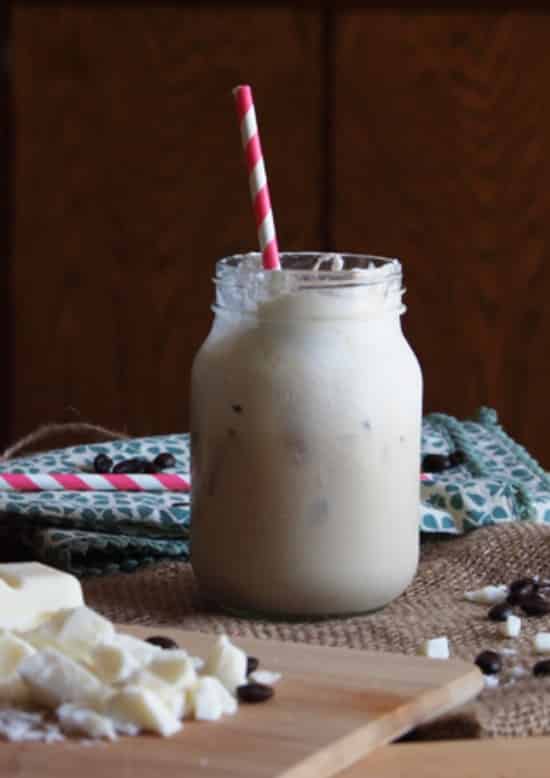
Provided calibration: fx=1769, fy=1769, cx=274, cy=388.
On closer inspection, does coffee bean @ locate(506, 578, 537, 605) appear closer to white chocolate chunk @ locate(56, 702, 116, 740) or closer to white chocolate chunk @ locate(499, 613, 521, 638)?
white chocolate chunk @ locate(499, 613, 521, 638)

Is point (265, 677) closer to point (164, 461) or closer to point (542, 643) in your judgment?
point (542, 643)

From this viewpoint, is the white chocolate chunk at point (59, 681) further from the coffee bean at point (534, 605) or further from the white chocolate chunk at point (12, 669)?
the coffee bean at point (534, 605)

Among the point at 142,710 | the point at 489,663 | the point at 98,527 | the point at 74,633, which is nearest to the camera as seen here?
the point at 142,710

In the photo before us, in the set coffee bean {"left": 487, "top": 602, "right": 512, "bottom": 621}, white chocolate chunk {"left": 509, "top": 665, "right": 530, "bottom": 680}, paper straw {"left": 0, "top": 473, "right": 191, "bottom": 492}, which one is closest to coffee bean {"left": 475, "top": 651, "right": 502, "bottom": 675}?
white chocolate chunk {"left": 509, "top": 665, "right": 530, "bottom": 680}

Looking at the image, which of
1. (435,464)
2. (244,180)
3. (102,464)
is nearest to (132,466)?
(102,464)

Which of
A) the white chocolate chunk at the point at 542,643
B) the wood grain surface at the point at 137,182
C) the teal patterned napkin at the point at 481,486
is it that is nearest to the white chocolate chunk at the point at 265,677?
the white chocolate chunk at the point at 542,643

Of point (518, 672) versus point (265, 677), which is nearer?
point (265, 677)
